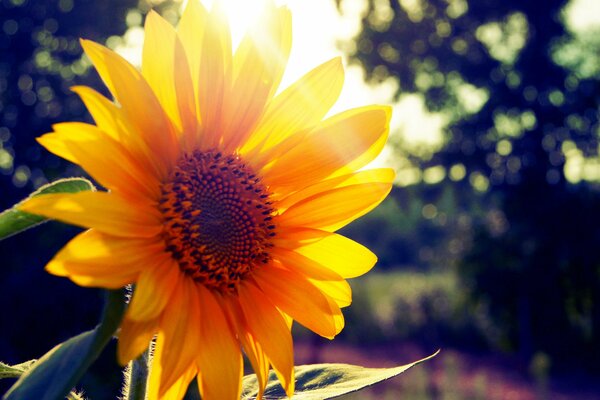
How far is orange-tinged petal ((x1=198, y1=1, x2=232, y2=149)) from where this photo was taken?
0.71m

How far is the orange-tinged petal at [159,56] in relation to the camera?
0.66 m

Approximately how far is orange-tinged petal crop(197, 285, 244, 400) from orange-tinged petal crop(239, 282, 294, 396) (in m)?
0.03

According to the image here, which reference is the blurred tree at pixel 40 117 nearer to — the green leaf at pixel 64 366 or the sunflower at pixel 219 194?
the sunflower at pixel 219 194

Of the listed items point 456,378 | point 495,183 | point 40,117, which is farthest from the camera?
point 495,183

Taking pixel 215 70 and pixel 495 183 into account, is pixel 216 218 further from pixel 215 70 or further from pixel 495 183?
pixel 495 183

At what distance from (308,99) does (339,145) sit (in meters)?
0.06

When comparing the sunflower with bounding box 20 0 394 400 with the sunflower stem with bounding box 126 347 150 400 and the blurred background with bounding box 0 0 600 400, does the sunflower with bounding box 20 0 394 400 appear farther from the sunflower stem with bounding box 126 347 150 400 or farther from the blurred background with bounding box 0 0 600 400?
the blurred background with bounding box 0 0 600 400

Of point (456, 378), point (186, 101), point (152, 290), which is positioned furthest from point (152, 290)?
point (456, 378)

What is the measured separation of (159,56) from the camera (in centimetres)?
67

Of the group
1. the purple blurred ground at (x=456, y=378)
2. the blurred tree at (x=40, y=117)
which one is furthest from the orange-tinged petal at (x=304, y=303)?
the purple blurred ground at (x=456, y=378)

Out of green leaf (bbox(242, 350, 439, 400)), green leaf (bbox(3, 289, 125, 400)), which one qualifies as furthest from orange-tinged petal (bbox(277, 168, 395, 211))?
green leaf (bbox(3, 289, 125, 400))

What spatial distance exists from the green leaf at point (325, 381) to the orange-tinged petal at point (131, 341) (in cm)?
19

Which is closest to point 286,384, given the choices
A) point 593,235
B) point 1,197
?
point 1,197

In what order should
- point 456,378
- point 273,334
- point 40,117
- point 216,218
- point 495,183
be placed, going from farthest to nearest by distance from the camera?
1. point 495,183
2. point 456,378
3. point 40,117
4. point 216,218
5. point 273,334
